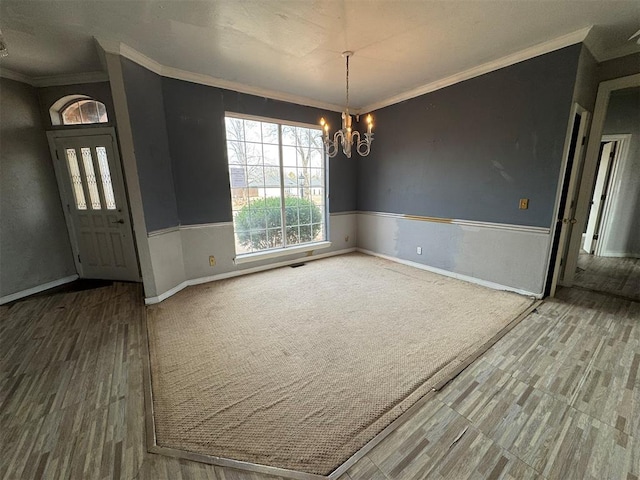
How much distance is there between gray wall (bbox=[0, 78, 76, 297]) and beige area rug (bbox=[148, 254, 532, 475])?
1985mm

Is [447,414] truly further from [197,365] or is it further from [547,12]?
[547,12]

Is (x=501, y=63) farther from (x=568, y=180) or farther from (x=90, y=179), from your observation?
(x=90, y=179)

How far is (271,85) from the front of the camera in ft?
11.8

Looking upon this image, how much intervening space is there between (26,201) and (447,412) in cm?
518

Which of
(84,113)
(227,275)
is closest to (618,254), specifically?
(227,275)

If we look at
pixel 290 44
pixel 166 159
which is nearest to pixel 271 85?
pixel 290 44

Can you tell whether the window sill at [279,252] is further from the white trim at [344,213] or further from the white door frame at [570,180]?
the white door frame at [570,180]

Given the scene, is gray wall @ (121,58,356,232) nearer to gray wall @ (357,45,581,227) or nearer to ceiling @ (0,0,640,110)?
ceiling @ (0,0,640,110)

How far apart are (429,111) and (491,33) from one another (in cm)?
132

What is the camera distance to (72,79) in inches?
129

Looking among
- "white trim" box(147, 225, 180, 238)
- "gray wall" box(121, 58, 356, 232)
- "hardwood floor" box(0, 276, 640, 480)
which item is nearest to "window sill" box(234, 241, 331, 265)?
"gray wall" box(121, 58, 356, 232)

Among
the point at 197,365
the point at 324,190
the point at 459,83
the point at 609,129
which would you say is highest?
the point at 459,83

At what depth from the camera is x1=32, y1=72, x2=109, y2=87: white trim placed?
3254 mm

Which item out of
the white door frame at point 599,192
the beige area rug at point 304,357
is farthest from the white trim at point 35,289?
the white door frame at point 599,192
